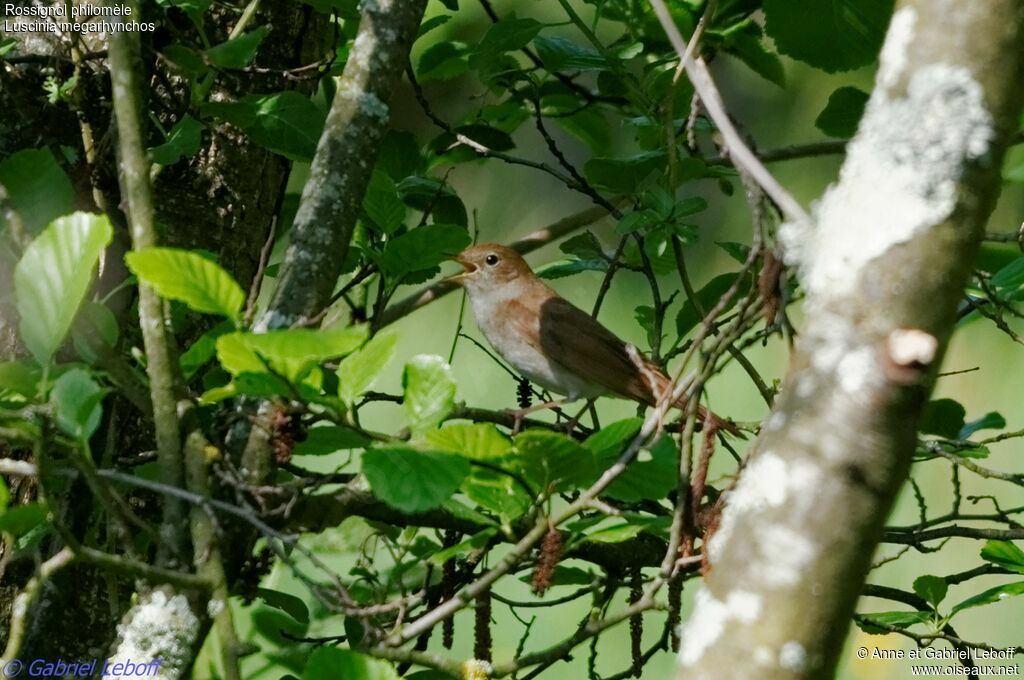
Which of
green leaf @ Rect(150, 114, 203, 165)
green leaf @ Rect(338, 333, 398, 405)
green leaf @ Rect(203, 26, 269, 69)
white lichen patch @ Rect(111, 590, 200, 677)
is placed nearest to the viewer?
green leaf @ Rect(338, 333, 398, 405)

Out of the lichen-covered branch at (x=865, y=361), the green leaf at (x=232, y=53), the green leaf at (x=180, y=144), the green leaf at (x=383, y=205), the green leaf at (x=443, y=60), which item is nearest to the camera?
the lichen-covered branch at (x=865, y=361)

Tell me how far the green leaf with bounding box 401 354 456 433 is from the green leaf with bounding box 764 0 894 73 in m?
1.06

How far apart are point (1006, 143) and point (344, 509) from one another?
0.80 metres

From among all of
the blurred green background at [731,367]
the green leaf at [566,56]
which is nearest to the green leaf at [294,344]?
the green leaf at [566,56]

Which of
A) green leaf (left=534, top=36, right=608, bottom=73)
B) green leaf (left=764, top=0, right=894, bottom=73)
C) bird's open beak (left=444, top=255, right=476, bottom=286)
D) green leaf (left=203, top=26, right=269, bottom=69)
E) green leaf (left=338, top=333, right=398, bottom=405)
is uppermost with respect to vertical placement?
bird's open beak (left=444, top=255, right=476, bottom=286)

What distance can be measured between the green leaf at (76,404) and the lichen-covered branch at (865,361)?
533mm

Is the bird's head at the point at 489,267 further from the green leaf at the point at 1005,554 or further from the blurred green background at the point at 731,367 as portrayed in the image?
the green leaf at the point at 1005,554

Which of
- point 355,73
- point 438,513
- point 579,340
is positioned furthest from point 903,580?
point 355,73

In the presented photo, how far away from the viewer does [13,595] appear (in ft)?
5.55

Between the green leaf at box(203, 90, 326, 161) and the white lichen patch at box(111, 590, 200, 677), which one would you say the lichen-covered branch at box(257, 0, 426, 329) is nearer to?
the green leaf at box(203, 90, 326, 161)

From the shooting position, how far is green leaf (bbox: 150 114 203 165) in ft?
→ 4.96

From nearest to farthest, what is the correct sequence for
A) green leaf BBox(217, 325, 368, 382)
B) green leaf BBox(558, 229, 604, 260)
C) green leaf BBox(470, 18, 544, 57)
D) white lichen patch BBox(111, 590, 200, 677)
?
green leaf BBox(217, 325, 368, 382) < white lichen patch BBox(111, 590, 200, 677) < green leaf BBox(470, 18, 544, 57) < green leaf BBox(558, 229, 604, 260)

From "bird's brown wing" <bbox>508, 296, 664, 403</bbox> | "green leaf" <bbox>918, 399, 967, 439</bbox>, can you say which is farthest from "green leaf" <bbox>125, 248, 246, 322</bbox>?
"bird's brown wing" <bbox>508, 296, 664, 403</bbox>

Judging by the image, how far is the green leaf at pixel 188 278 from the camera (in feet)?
3.17
